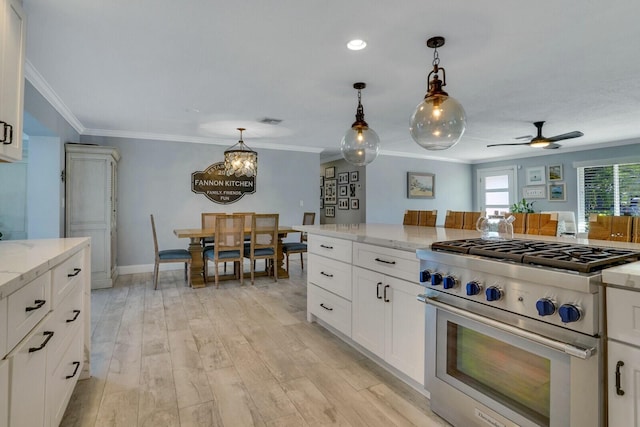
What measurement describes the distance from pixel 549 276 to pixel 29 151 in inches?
196

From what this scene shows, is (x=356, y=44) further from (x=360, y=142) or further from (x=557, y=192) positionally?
(x=557, y=192)

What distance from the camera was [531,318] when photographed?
1.26 metres

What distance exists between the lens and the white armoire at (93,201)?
13.6 ft

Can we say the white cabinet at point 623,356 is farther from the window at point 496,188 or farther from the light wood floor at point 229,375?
the window at point 496,188

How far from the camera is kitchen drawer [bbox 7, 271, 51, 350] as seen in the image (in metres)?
1.02

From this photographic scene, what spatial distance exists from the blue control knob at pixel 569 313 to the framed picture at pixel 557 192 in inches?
273

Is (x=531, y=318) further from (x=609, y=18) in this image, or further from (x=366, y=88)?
(x=366, y=88)

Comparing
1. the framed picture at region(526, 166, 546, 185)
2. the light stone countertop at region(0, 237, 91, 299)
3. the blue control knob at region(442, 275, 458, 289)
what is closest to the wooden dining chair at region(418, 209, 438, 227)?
the blue control knob at region(442, 275, 458, 289)

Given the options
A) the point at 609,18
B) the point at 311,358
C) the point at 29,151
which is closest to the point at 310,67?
the point at 609,18

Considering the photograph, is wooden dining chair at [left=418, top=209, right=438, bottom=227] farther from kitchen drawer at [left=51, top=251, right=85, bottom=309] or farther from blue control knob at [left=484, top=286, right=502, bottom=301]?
kitchen drawer at [left=51, top=251, right=85, bottom=309]

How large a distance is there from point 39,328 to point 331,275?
5.97 ft

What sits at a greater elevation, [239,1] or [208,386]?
[239,1]

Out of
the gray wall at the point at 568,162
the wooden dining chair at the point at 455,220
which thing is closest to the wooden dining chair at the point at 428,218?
the wooden dining chair at the point at 455,220

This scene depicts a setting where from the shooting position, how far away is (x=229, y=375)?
2141mm
